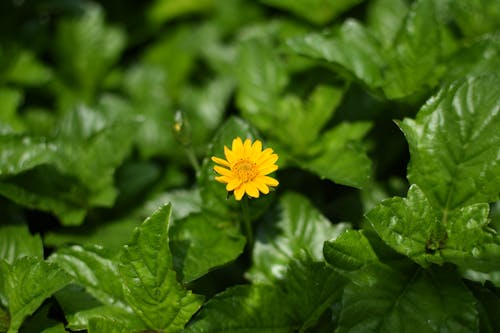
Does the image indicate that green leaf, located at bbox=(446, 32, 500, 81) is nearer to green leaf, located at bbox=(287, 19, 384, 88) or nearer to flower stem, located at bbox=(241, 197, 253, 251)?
green leaf, located at bbox=(287, 19, 384, 88)

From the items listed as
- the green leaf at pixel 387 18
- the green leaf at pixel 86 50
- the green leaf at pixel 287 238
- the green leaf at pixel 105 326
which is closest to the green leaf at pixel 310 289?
the green leaf at pixel 287 238

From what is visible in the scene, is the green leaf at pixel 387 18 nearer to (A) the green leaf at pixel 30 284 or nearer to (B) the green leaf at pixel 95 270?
(B) the green leaf at pixel 95 270

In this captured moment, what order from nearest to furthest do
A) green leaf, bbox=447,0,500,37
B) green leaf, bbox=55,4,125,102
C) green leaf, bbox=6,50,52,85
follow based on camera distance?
1. green leaf, bbox=447,0,500,37
2. green leaf, bbox=6,50,52,85
3. green leaf, bbox=55,4,125,102

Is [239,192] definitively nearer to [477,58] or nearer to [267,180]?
[267,180]

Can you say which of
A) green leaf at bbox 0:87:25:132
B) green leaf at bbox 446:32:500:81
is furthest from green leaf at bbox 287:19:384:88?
green leaf at bbox 0:87:25:132

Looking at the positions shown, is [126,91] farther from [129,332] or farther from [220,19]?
[129,332]

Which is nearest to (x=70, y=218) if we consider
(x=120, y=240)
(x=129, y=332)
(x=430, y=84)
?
(x=120, y=240)
